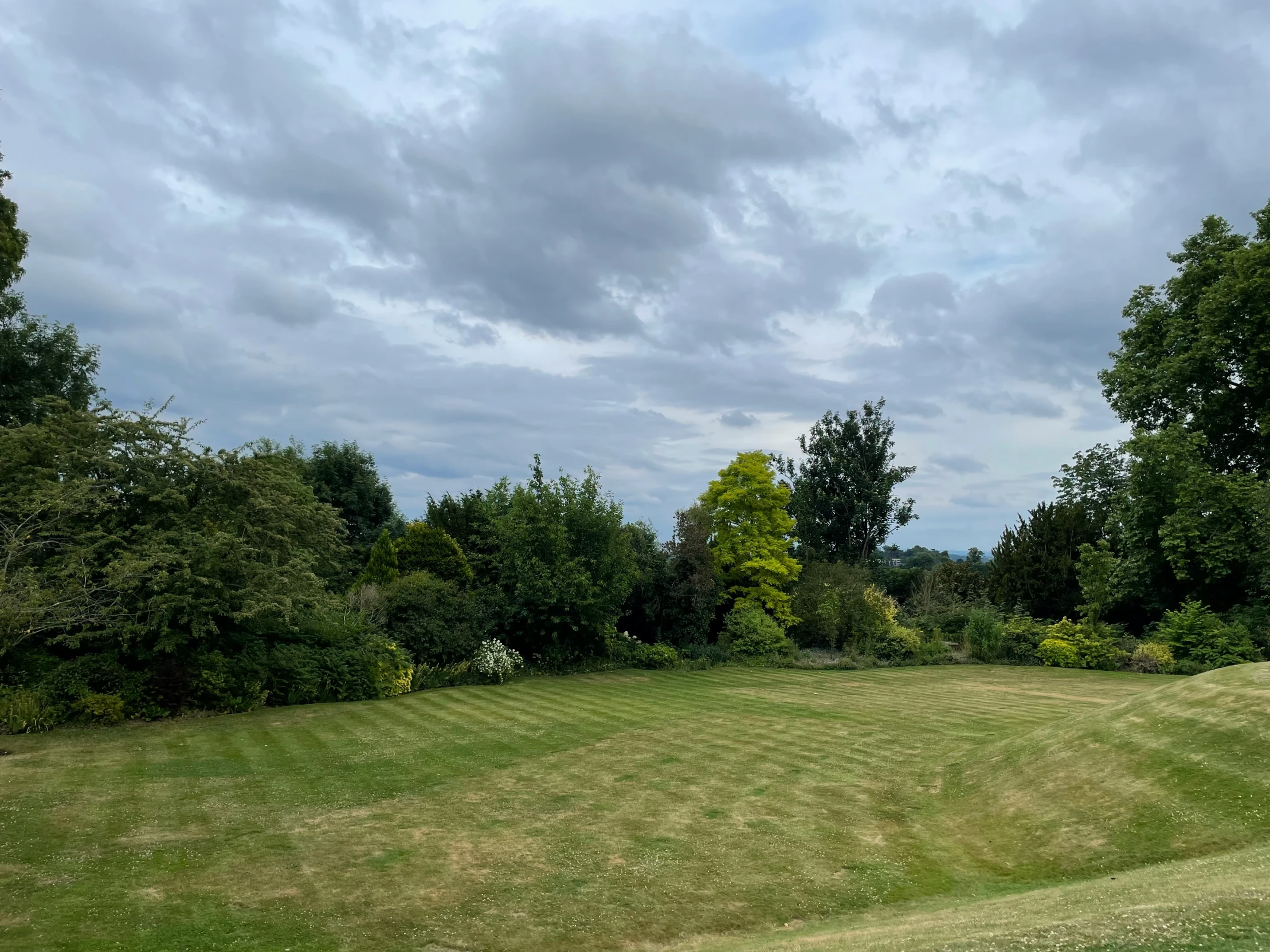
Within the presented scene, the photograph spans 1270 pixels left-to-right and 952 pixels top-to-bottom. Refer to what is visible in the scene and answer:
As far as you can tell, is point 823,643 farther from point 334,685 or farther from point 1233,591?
point 334,685

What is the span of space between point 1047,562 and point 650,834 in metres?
29.7

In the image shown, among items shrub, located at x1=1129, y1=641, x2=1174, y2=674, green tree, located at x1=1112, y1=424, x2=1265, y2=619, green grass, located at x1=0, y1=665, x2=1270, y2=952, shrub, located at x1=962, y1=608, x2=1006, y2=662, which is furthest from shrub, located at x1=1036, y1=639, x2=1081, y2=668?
green grass, located at x1=0, y1=665, x2=1270, y2=952

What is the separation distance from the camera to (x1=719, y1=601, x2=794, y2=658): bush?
28516 millimetres

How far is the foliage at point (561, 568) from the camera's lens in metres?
24.3

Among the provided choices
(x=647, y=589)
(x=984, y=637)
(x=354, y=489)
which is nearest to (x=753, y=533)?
(x=647, y=589)

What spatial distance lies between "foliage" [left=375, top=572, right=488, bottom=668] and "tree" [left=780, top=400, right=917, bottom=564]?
92.9 ft

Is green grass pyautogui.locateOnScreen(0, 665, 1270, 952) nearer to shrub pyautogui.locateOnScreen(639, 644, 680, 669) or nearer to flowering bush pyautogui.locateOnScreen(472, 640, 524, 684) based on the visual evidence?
flowering bush pyautogui.locateOnScreen(472, 640, 524, 684)

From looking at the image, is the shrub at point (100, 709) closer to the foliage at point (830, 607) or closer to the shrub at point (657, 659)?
the shrub at point (657, 659)

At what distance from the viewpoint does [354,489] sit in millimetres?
41062

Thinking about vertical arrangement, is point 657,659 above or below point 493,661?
below

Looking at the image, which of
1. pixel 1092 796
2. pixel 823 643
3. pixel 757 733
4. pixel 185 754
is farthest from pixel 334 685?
pixel 823 643

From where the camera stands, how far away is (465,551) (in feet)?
105

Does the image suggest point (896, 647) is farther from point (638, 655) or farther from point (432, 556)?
point (432, 556)

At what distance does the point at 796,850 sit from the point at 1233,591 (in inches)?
1063
